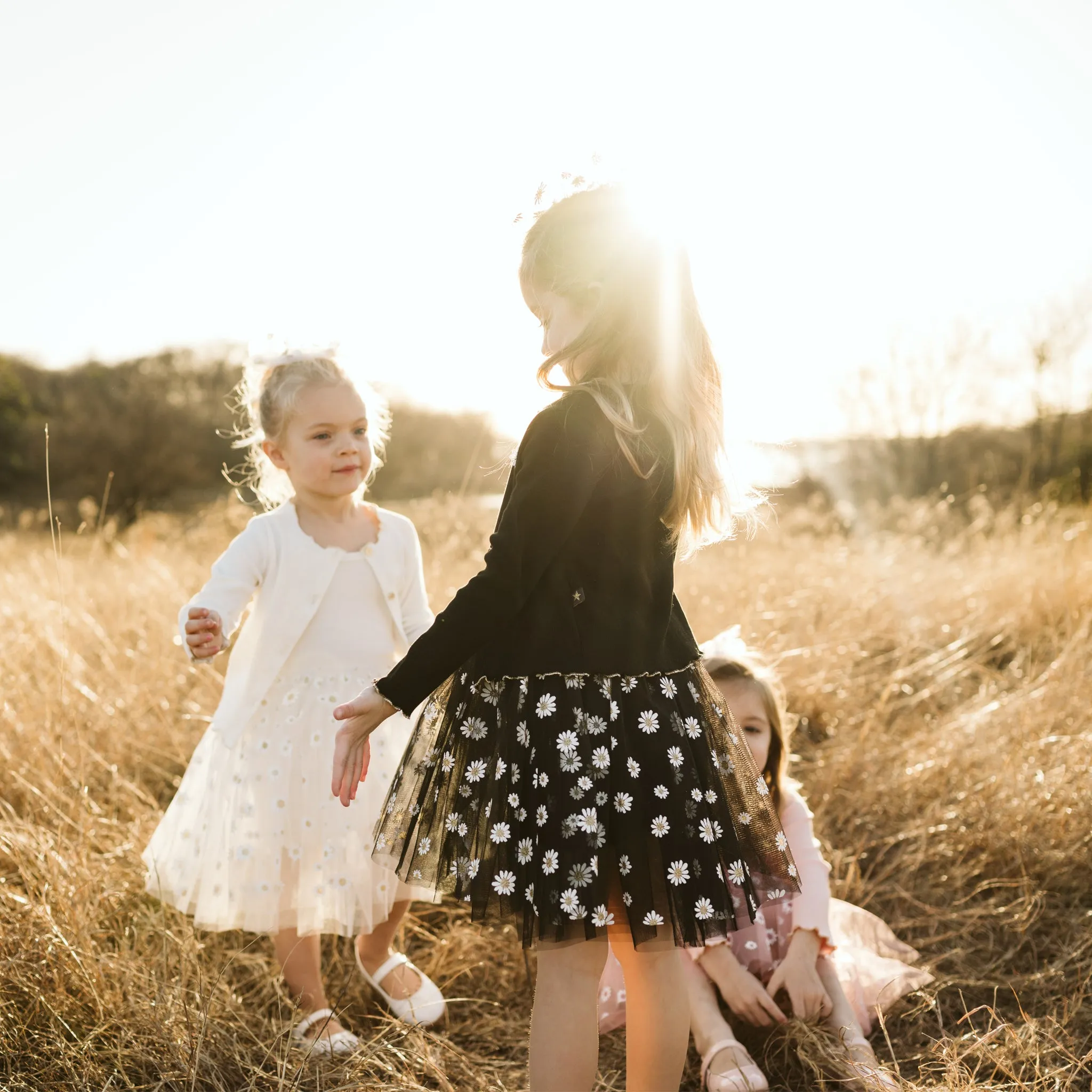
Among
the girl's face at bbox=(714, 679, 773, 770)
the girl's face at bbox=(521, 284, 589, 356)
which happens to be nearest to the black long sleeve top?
the girl's face at bbox=(521, 284, 589, 356)

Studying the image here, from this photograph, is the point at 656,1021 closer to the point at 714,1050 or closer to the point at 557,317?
the point at 714,1050

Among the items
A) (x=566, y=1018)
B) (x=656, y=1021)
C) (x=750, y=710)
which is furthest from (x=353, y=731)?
(x=750, y=710)

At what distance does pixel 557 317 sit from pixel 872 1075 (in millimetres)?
1517

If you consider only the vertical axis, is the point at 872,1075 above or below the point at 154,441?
above

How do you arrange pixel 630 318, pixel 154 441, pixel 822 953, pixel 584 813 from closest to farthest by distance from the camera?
pixel 584 813, pixel 630 318, pixel 822 953, pixel 154 441

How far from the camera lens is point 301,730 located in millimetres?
2113

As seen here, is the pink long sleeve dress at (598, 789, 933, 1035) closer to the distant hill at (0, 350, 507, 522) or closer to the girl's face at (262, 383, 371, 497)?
the girl's face at (262, 383, 371, 497)

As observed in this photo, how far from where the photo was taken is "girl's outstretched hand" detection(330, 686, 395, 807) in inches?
57.1

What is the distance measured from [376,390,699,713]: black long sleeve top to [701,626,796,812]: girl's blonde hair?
0.60 metres

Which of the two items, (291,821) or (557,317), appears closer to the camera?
(557,317)

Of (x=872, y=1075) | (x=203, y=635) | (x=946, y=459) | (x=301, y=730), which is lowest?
(x=946, y=459)

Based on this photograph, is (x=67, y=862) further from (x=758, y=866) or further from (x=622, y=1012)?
(x=758, y=866)

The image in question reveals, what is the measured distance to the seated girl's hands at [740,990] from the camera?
A: 6.48 ft

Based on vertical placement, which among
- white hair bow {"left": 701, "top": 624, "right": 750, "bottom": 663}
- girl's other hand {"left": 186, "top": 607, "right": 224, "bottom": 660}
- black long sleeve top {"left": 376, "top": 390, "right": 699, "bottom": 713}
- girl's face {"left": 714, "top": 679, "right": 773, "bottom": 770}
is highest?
black long sleeve top {"left": 376, "top": 390, "right": 699, "bottom": 713}
